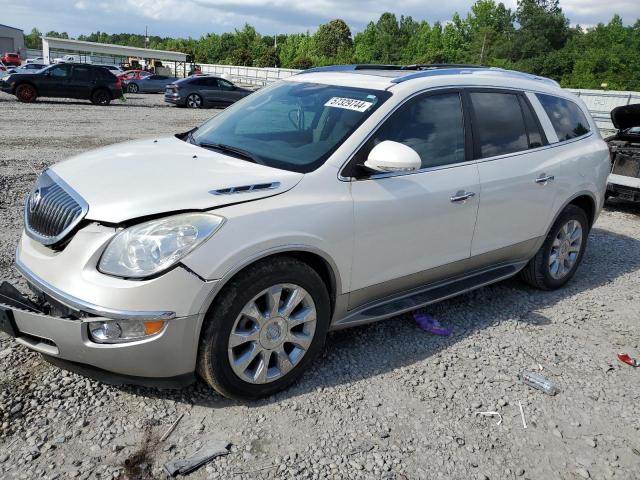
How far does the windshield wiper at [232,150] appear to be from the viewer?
3471mm

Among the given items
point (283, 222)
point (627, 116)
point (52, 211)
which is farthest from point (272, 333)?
point (627, 116)

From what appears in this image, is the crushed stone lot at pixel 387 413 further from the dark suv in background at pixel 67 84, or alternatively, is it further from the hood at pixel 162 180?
the dark suv in background at pixel 67 84

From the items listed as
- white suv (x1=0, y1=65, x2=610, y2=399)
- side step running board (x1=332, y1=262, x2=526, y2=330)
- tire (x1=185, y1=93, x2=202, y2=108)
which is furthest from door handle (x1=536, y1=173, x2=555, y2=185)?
tire (x1=185, y1=93, x2=202, y2=108)

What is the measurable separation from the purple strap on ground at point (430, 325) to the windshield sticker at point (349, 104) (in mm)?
1699

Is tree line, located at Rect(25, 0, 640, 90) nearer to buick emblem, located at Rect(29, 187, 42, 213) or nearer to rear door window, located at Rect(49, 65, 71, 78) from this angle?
rear door window, located at Rect(49, 65, 71, 78)

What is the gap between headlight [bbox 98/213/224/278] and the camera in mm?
2689

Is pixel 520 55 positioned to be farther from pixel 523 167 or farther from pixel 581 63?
pixel 523 167

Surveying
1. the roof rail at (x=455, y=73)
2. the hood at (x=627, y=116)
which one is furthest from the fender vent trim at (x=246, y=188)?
the hood at (x=627, y=116)

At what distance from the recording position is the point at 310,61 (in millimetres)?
73125

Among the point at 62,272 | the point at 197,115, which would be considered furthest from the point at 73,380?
the point at 197,115

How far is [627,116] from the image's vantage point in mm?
8484

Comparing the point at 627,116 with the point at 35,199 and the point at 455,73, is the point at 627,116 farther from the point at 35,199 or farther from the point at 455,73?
the point at 35,199

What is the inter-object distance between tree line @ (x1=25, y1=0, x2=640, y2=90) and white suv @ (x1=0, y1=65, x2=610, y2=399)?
168ft

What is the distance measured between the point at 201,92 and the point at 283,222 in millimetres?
22308
